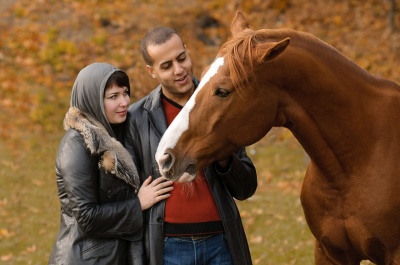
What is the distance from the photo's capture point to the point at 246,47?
3.14m

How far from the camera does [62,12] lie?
13320 mm

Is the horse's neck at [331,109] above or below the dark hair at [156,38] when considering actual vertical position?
below

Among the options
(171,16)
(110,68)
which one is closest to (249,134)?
(110,68)

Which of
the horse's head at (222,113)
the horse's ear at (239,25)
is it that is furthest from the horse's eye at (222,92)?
the horse's ear at (239,25)

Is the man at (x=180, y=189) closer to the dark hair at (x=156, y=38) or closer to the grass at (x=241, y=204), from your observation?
the dark hair at (x=156, y=38)

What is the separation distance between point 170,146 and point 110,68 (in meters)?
0.70

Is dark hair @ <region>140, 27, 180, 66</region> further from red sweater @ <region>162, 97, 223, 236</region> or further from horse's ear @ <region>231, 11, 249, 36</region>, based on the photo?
red sweater @ <region>162, 97, 223, 236</region>

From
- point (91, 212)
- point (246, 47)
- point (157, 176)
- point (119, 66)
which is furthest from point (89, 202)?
point (119, 66)

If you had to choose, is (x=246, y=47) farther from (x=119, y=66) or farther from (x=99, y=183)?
(x=119, y=66)

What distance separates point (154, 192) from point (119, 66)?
321 inches

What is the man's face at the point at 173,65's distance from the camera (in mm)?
3543

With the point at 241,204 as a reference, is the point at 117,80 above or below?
above

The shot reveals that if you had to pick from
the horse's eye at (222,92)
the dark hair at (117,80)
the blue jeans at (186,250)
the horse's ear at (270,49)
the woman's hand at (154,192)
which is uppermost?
the horse's ear at (270,49)

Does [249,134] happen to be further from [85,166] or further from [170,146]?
[85,166]
